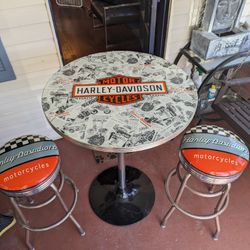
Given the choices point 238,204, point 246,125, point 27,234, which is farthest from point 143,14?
point 27,234

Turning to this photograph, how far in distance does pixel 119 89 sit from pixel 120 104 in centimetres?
13

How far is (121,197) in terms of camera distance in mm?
1828

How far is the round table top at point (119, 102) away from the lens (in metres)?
1.06

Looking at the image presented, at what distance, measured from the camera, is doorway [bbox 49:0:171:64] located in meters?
1.84

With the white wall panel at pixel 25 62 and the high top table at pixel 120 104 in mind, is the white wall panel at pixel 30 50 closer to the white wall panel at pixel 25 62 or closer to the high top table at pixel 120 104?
the white wall panel at pixel 25 62

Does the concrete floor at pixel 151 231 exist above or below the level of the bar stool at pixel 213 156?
below

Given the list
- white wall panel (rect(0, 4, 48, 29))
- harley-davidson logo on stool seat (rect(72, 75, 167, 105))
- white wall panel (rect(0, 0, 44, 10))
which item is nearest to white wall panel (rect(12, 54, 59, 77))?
white wall panel (rect(0, 4, 48, 29))

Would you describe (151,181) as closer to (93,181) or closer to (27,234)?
(93,181)

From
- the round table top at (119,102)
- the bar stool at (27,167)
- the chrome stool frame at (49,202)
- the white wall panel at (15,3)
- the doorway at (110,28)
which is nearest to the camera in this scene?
the round table top at (119,102)

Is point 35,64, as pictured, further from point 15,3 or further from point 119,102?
point 119,102

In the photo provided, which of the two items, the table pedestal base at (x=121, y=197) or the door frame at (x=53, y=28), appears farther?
the table pedestal base at (x=121, y=197)

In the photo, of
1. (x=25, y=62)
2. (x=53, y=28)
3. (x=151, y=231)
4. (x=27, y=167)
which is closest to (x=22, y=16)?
(x=53, y=28)

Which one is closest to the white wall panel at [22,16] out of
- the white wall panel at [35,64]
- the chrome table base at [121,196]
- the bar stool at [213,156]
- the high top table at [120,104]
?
the white wall panel at [35,64]

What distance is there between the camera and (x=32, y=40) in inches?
64.4
